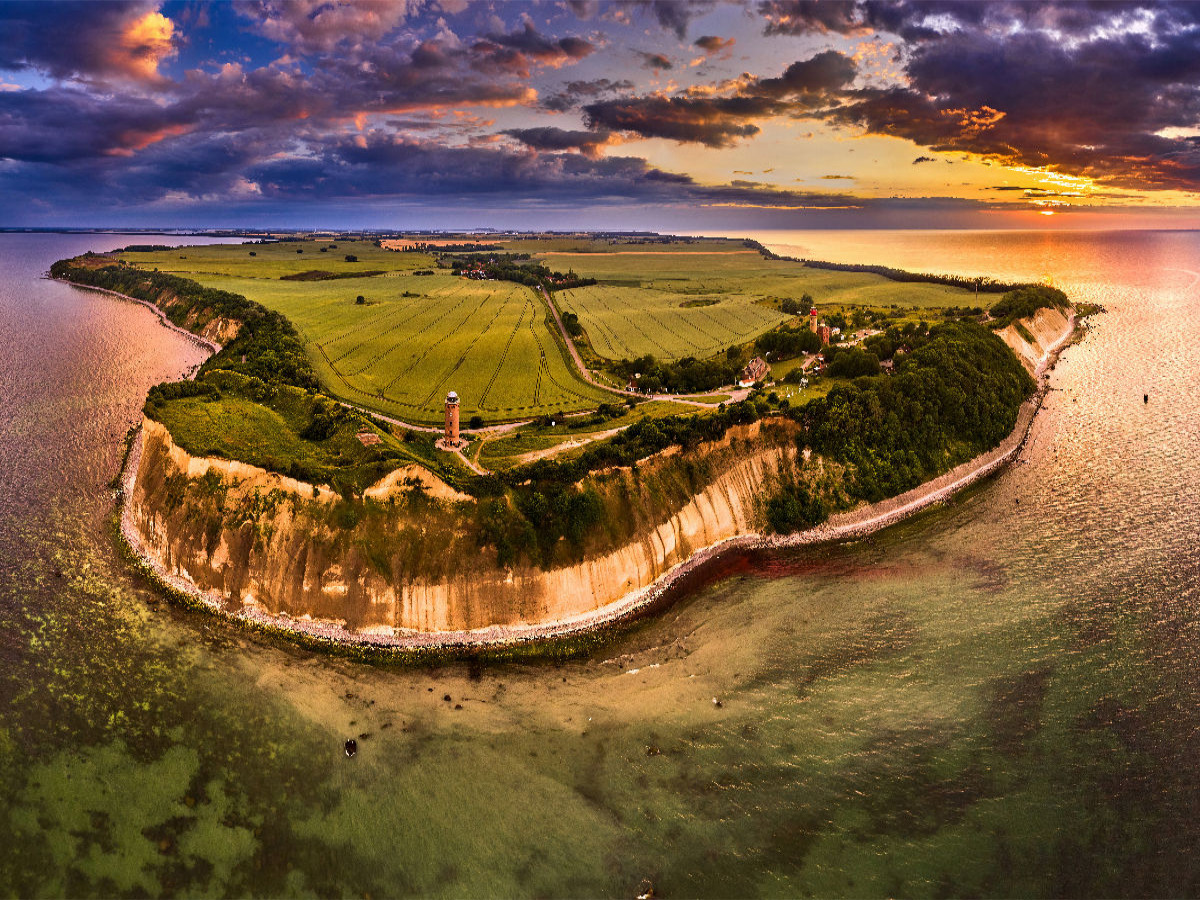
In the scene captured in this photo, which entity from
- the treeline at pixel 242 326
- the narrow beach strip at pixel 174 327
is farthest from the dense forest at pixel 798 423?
the narrow beach strip at pixel 174 327

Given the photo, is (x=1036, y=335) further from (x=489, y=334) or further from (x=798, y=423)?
(x=489, y=334)

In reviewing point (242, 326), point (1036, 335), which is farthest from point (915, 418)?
point (242, 326)

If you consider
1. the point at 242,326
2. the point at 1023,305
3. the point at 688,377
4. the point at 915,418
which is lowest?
the point at 915,418

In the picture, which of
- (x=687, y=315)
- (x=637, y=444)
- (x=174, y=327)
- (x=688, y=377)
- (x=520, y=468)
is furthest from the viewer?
(x=687, y=315)

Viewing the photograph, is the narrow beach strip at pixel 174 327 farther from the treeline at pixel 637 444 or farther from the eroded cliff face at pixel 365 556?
the treeline at pixel 637 444

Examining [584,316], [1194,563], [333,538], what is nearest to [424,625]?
[333,538]

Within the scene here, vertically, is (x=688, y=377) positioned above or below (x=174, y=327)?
below

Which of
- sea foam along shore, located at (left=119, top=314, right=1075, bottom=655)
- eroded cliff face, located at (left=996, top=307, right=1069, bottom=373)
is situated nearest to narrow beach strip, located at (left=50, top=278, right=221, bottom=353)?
sea foam along shore, located at (left=119, top=314, right=1075, bottom=655)
